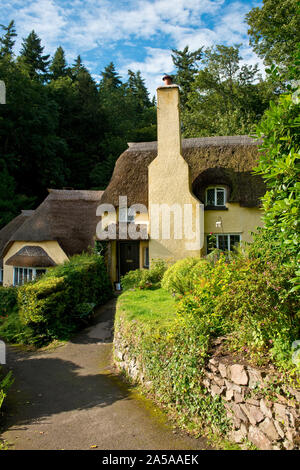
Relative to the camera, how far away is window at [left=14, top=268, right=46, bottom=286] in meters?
17.5

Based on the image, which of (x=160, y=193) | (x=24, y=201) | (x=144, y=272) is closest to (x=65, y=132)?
(x=24, y=201)

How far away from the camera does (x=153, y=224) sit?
1630 centimetres

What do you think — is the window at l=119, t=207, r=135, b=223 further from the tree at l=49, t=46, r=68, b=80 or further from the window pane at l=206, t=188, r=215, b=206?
the tree at l=49, t=46, r=68, b=80

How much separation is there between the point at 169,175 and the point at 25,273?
374 inches

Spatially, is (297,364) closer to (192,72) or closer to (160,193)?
(160,193)

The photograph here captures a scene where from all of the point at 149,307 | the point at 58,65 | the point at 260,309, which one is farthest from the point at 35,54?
the point at 260,309

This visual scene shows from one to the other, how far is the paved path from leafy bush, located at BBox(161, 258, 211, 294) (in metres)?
2.92

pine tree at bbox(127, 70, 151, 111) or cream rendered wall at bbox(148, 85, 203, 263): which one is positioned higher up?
pine tree at bbox(127, 70, 151, 111)

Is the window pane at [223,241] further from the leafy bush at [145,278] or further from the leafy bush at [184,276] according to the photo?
the leafy bush at [184,276]

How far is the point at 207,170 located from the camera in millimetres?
17250

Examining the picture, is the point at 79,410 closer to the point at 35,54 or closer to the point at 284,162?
the point at 284,162

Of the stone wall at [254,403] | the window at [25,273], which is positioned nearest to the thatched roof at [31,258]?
the window at [25,273]

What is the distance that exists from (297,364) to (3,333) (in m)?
11.3

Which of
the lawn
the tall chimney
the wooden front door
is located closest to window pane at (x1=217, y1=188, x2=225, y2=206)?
the tall chimney
